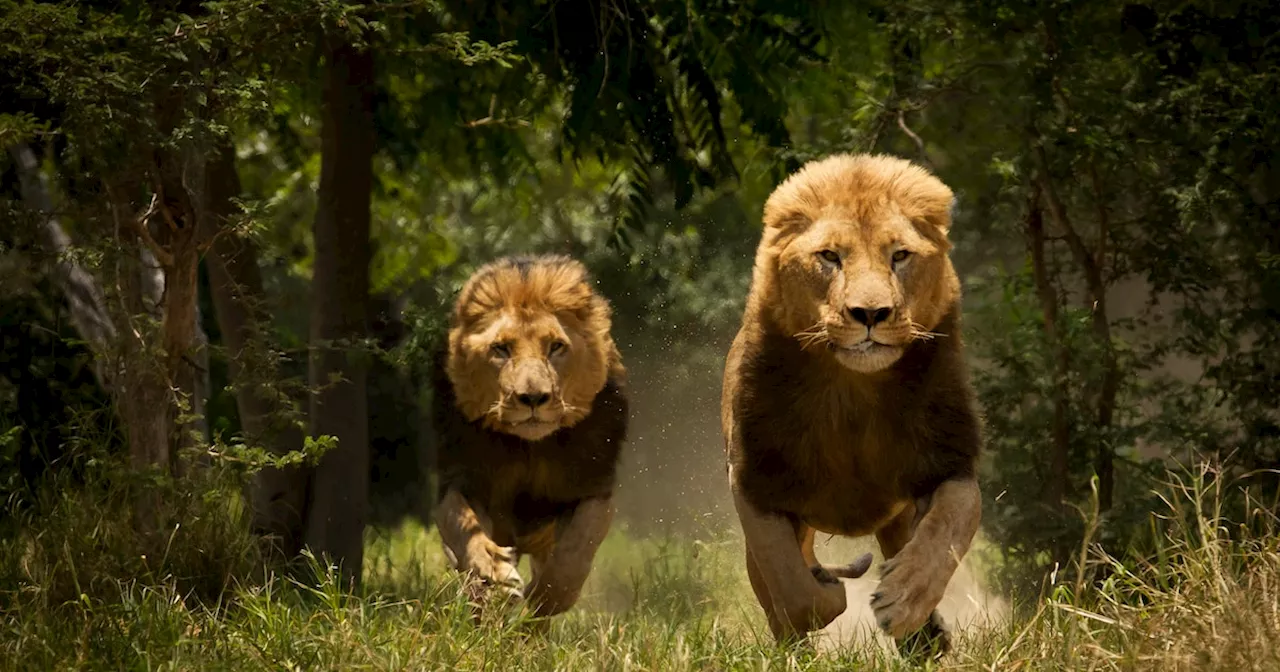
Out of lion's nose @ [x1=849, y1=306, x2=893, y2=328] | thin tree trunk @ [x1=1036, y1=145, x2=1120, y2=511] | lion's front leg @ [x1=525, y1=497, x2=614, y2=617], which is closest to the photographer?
lion's nose @ [x1=849, y1=306, x2=893, y2=328]

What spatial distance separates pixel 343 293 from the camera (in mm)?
8766

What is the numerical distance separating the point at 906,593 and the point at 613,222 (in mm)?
3467

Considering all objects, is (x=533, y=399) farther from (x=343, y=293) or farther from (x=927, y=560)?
(x=343, y=293)

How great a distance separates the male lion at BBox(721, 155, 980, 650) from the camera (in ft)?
18.0

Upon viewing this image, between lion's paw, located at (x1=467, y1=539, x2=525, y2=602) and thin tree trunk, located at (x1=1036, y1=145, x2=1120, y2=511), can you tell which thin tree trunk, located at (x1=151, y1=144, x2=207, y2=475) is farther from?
thin tree trunk, located at (x1=1036, y1=145, x2=1120, y2=511)

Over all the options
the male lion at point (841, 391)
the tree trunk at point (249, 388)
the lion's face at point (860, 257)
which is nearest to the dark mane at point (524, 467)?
the male lion at point (841, 391)

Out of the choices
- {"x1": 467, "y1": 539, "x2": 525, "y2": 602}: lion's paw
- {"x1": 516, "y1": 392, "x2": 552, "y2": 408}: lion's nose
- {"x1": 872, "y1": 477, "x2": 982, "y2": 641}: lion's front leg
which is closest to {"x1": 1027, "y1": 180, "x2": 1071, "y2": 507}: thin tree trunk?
{"x1": 516, "y1": 392, "x2": 552, "y2": 408}: lion's nose

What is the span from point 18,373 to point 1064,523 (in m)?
5.13

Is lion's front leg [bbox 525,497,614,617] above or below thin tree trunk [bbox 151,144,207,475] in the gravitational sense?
below

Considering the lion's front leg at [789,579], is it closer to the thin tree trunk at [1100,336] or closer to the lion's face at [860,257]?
the lion's face at [860,257]

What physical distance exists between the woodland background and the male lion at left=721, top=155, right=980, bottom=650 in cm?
150

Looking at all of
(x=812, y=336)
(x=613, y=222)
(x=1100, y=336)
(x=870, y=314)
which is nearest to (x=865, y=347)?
(x=870, y=314)

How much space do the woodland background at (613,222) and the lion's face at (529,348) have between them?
50 centimetres

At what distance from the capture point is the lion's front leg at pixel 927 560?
514 cm
